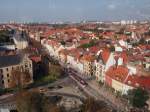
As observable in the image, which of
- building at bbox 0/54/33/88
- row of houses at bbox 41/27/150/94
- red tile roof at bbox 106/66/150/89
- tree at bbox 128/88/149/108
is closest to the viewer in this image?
tree at bbox 128/88/149/108

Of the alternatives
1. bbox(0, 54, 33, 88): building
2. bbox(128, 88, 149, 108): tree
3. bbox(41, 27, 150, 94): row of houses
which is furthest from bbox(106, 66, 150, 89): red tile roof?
bbox(0, 54, 33, 88): building

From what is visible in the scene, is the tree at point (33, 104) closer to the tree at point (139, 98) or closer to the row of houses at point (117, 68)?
the tree at point (139, 98)

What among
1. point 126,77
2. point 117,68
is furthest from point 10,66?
point 126,77

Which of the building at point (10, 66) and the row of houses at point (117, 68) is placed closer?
the row of houses at point (117, 68)

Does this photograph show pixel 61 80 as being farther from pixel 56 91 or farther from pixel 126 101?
pixel 126 101

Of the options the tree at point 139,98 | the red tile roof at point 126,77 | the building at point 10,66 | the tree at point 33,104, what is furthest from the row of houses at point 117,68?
the tree at point 33,104

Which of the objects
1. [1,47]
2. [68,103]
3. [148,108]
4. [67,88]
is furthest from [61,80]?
[1,47]

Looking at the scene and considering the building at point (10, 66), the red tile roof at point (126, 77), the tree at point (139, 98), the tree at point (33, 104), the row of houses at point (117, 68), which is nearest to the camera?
the tree at point (33, 104)

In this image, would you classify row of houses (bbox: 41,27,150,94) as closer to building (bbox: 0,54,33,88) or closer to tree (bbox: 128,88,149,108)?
tree (bbox: 128,88,149,108)
